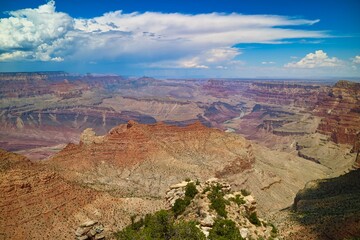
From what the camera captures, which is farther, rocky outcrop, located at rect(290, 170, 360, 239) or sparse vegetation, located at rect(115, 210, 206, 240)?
rocky outcrop, located at rect(290, 170, 360, 239)

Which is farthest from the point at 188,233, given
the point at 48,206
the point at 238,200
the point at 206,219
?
the point at 48,206

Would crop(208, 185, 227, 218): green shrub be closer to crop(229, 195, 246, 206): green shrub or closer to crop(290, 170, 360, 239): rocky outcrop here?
crop(229, 195, 246, 206): green shrub

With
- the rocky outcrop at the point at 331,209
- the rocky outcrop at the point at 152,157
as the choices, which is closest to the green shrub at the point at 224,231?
the rocky outcrop at the point at 331,209

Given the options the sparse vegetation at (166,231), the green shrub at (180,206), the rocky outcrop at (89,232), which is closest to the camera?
the sparse vegetation at (166,231)

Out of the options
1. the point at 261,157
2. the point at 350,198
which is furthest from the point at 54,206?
the point at 261,157

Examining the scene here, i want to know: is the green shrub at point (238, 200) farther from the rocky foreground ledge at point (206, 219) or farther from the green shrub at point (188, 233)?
the green shrub at point (188, 233)

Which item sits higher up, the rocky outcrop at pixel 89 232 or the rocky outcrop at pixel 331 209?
the rocky outcrop at pixel 89 232

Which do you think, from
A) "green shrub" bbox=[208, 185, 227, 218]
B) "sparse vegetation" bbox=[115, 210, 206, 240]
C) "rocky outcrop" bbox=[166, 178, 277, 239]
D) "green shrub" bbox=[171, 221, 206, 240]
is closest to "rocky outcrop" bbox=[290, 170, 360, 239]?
"rocky outcrop" bbox=[166, 178, 277, 239]

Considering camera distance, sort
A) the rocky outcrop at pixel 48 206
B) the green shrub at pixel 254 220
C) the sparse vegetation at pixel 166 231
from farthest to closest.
A: 1. the rocky outcrop at pixel 48 206
2. the green shrub at pixel 254 220
3. the sparse vegetation at pixel 166 231

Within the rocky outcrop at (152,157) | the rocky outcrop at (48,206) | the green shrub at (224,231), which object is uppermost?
the green shrub at (224,231)
